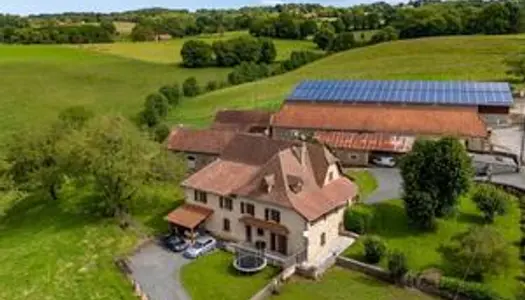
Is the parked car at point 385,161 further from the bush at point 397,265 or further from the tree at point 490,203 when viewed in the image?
the bush at point 397,265

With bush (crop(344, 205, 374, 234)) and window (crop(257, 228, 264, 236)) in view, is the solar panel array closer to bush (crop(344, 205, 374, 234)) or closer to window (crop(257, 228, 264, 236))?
bush (crop(344, 205, 374, 234))

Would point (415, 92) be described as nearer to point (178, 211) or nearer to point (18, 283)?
point (178, 211)

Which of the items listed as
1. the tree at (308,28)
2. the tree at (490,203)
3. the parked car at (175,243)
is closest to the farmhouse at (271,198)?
the parked car at (175,243)

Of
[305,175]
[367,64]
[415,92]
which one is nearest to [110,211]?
[305,175]

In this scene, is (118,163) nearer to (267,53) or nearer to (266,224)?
(266,224)

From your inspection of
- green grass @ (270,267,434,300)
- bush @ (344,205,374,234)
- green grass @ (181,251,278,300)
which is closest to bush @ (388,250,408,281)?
green grass @ (270,267,434,300)

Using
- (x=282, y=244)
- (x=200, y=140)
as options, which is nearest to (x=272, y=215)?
(x=282, y=244)
